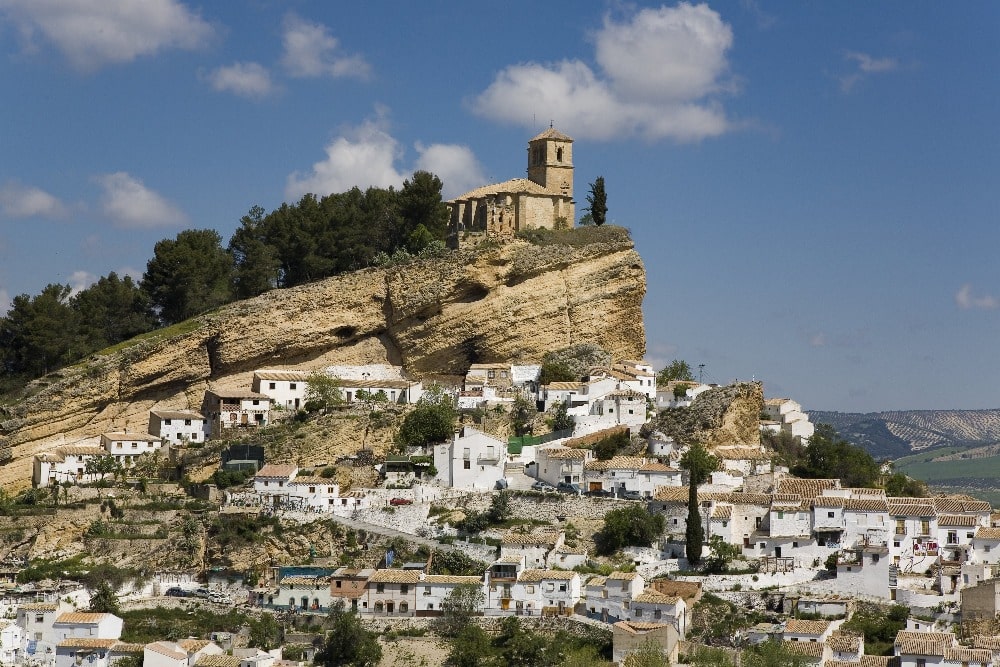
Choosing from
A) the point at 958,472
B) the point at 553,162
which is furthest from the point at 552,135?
the point at 958,472

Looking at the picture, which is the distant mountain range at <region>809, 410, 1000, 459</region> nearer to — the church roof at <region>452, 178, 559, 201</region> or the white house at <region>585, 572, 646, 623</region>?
the church roof at <region>452, 178, 559, 201</region>

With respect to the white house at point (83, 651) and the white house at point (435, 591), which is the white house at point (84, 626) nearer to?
the white house at point (83, 651)

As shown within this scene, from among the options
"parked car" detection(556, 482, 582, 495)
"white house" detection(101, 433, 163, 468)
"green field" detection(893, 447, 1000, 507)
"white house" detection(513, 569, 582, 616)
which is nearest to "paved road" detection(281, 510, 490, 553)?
"white house" detection(513, 569, 582, 616)

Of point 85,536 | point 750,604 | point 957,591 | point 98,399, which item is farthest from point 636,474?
point 98,399

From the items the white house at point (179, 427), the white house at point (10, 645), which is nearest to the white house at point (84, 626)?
the white house at point (10, 645)

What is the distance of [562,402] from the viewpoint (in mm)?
55500

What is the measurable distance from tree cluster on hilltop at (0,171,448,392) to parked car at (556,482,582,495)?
48.1 feet

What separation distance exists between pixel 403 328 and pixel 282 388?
5496 millimetres

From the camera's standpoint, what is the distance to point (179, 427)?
2231 inches

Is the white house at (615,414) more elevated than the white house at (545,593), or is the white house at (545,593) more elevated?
the white house at (615,414)

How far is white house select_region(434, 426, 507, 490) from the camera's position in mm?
50781

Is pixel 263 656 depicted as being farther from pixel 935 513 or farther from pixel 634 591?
pixel 935 513

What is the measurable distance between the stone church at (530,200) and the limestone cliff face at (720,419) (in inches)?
452

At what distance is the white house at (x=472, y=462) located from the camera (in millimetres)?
50781
